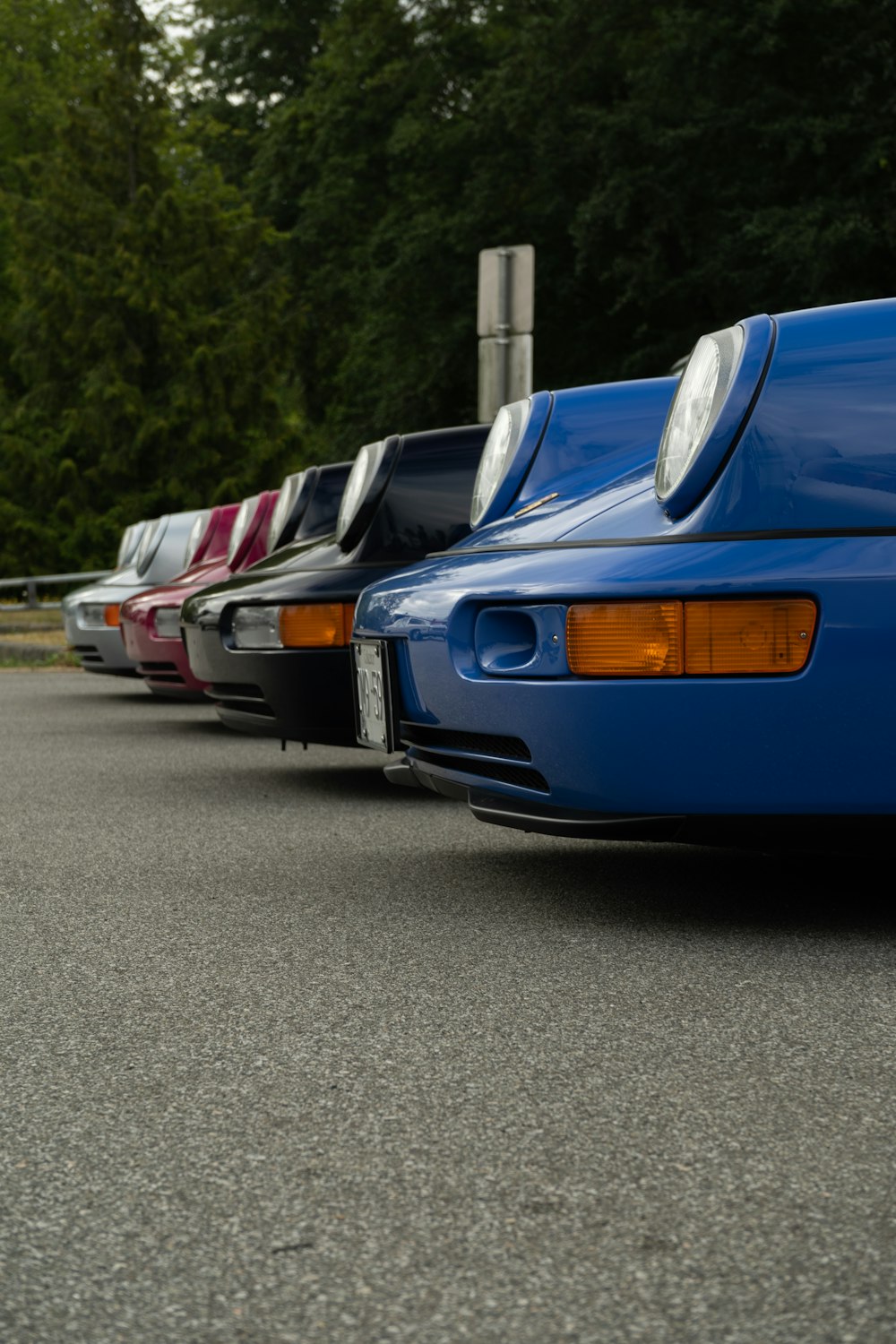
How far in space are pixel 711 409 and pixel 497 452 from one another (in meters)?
1.38

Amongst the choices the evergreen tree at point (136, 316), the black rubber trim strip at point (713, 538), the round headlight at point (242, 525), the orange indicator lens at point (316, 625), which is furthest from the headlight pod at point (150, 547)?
the evergreen tree at point (136, 316)

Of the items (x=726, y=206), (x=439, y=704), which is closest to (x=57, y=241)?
(x=726, y=206)

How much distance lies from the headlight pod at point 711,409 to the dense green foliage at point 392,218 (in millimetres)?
17814

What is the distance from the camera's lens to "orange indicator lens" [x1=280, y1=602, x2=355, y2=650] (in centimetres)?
563

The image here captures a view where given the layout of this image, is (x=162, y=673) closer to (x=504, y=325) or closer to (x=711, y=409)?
(x=504, y=325)

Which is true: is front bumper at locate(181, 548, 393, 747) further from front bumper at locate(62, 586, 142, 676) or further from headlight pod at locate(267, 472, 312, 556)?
front bumper at locate(62, 586, 142, 676)

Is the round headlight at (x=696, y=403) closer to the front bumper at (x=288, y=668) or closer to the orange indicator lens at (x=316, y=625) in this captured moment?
the front bumper at (x=288, y=668)

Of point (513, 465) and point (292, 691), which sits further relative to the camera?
point (292, 691)

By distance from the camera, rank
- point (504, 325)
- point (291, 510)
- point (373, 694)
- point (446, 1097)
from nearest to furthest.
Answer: point (446, 1097), point (373, 694), point (291, 510), point (504, 325)

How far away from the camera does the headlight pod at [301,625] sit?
222 inches

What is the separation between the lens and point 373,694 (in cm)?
434

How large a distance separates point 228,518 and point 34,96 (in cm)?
2891

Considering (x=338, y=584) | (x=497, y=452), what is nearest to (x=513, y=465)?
(x=497, y=452)

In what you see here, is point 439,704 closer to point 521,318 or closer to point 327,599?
point 327,599
